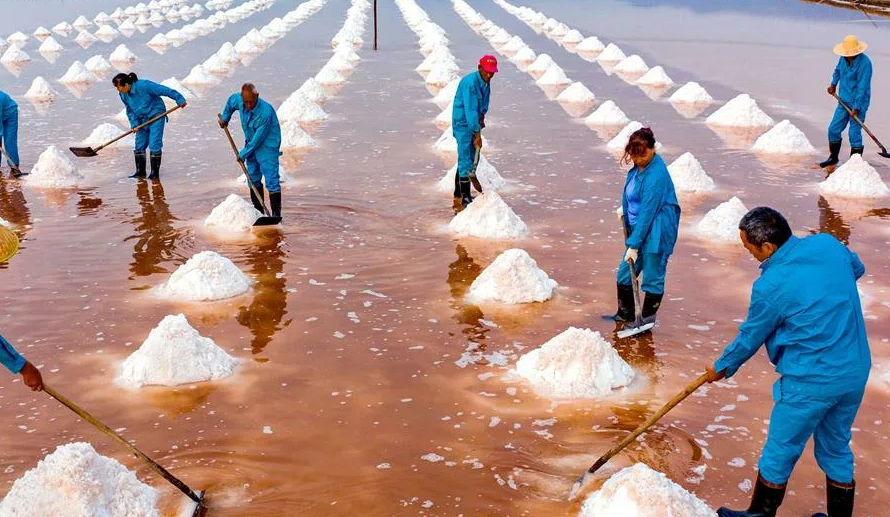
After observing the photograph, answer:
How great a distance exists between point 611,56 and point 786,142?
9.99 m

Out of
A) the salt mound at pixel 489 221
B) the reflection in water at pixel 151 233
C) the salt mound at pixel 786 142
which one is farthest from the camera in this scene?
the salt mound at pixel 786 142

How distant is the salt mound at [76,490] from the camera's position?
320 cm

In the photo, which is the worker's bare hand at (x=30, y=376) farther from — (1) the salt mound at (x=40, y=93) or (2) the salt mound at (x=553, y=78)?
(2) the salt mound at (x=553, y=78)

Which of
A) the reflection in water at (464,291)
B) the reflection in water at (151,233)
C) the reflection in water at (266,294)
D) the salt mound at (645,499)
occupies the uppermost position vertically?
the salt mound at (645,499)

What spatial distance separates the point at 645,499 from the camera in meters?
3.24

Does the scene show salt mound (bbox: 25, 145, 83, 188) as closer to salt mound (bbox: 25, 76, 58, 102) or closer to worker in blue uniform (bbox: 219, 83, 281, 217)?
worker in blue uniform (bbox: 219, 83, 281, 217)

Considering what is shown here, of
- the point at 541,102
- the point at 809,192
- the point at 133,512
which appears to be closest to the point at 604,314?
the point at 133,512

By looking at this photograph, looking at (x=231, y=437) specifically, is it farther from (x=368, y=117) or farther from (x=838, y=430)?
(x=368, y=117)

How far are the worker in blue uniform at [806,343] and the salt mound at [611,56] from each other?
56.5 ft

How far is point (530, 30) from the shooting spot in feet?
87.5

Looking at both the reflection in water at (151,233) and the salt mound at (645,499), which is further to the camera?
the reflection in water at (151,233)

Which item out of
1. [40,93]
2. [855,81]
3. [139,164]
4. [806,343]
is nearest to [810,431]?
[806,343]

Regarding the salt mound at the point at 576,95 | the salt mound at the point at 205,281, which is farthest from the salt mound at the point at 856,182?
the salt mound at the point at 576,95

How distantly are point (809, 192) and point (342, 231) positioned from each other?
4.82 meters
